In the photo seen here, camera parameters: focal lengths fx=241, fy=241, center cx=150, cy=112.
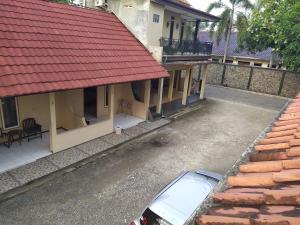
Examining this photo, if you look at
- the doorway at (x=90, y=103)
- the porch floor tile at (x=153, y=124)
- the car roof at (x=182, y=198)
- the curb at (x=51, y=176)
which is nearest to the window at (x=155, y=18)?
the doorway at (x=90, y=103)

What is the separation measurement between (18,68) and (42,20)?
327 centimetres

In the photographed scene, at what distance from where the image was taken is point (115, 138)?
1096 centimetres

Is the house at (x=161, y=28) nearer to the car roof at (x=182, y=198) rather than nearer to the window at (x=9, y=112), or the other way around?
the window at (x=9, y=112)

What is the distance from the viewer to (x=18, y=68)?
769 centimetres

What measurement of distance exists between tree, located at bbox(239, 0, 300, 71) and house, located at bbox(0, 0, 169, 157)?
328 inches

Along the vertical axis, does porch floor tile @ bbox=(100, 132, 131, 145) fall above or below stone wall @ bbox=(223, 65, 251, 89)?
below

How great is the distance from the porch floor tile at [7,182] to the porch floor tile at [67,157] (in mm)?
1430

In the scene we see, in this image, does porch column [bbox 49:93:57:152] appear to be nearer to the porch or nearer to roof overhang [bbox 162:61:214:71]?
the porch

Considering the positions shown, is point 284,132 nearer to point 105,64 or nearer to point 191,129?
point 105,64

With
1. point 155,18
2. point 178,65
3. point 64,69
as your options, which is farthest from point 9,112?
point 178,65

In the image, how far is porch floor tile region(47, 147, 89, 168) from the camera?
8592 millimetres

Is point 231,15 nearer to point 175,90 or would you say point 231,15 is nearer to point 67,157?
point 175,90

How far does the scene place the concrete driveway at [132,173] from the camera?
21.4ft

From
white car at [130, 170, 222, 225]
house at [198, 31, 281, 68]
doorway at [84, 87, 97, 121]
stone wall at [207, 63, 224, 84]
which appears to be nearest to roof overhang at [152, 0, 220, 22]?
doorway at [84, 87, 97, 121]
